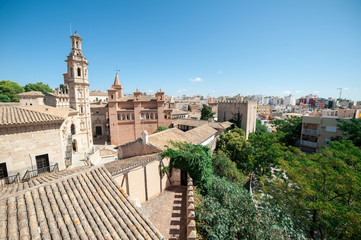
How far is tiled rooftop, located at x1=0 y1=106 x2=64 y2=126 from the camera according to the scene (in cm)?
802

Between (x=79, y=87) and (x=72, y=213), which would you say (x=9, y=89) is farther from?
(x=72, y=213)

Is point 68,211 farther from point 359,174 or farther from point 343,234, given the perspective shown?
point 359,174

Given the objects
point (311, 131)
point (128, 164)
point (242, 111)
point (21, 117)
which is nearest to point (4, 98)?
point (21, 117)

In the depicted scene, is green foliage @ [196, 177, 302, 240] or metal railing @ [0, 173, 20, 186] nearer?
green foliage @ [196, 177, 302, 240]

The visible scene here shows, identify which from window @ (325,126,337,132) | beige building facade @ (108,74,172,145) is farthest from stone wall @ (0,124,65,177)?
window @ (325,126,337,132)

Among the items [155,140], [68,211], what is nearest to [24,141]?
[68,211]

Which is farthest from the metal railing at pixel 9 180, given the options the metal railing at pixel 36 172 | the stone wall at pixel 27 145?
the metal railing at pixel 36 172

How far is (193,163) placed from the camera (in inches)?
470

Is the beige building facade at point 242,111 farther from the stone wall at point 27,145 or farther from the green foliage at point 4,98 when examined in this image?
the green foliage at point 4,98

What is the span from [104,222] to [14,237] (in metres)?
1.86

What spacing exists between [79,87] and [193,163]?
88.0 feet

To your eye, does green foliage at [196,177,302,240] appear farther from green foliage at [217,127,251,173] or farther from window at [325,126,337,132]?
window at [325,126,337,132]

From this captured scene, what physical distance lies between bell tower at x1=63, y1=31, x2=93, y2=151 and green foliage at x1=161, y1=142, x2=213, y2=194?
2440cm

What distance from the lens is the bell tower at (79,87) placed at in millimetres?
27406
